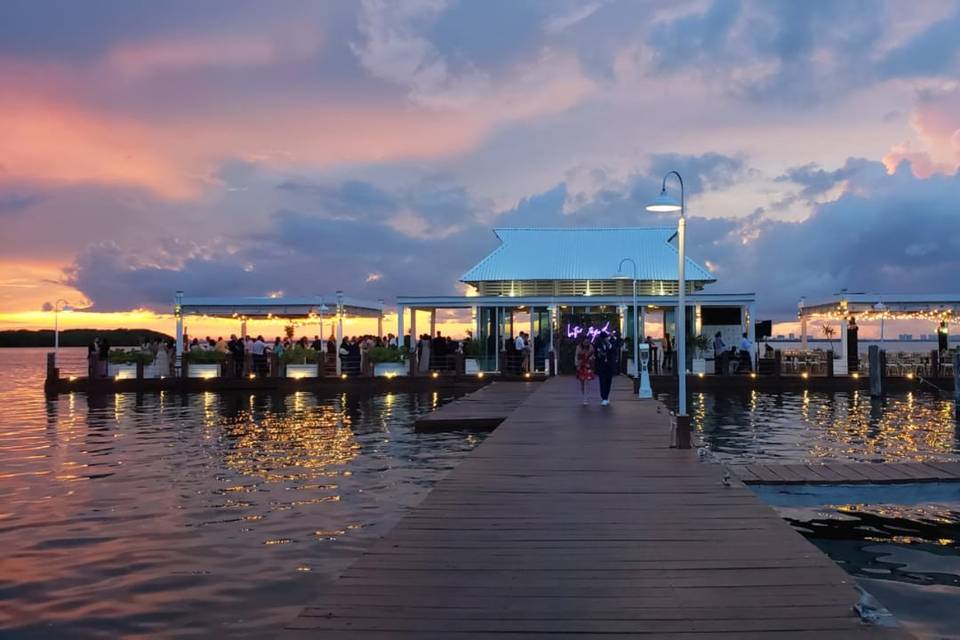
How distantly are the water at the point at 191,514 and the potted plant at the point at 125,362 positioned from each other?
11492 millimetres

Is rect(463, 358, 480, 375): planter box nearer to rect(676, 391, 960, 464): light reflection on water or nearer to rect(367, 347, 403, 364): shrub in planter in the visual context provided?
rect(367, 347, 403, 364): shrub in planter

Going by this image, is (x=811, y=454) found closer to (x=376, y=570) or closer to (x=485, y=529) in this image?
(x=485, y=529)

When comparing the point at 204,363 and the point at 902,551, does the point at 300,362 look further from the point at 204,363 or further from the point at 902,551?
the point at 902,551

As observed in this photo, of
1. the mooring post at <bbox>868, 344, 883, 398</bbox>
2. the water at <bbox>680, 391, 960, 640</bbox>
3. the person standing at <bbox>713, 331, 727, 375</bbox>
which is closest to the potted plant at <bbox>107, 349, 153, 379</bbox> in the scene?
the water at <bbox>680, 391, 960, 640</bbox>

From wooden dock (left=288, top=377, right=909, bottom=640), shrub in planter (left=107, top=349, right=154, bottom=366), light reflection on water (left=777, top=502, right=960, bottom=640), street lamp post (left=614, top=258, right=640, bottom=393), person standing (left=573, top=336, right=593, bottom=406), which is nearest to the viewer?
wooden dock (left=288, top=377, right=909, bottom=640)

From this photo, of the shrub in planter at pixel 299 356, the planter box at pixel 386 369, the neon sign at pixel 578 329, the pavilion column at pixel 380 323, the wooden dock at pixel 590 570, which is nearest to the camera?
the wooden dock at pixel 590 570

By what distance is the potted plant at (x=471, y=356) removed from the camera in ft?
110

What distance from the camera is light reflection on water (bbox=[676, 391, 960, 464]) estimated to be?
615 inches

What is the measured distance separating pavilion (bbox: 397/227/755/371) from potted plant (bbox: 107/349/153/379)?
10.1m

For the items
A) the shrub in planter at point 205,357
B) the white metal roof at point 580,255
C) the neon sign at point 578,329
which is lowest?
the shrub in planter at point 205,357

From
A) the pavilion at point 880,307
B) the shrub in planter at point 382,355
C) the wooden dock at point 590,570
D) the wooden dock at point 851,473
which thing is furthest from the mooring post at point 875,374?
the wooden dock at point 590,570

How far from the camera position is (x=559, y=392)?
23.8 m

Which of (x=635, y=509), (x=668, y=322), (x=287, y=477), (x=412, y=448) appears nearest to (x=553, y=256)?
(x=668, y=322)

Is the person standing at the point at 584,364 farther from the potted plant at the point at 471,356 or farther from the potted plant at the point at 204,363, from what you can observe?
the potted plant at the point at 204,363
